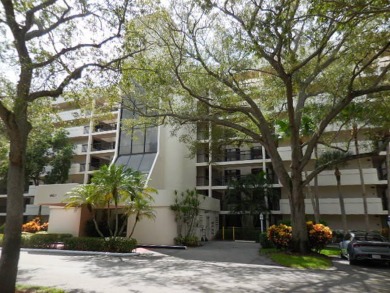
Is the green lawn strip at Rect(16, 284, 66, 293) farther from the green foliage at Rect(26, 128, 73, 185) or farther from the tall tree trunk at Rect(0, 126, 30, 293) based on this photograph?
the green foliage at Rect(26, 128, 73, 185)

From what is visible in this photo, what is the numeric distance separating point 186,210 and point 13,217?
58.0 ft

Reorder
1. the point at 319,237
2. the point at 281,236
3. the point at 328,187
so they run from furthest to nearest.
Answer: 1. the point at 328,187
2. the point at 281,236
3. the point at 319,237

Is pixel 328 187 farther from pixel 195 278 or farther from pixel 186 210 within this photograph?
pixel 195 278

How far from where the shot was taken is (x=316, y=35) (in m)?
12.4

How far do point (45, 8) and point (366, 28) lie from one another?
12.2 metres

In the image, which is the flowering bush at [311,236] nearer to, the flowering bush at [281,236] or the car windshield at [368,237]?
the flowering bush at [281,236]

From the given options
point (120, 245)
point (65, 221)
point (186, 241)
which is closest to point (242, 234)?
point (186, 241)

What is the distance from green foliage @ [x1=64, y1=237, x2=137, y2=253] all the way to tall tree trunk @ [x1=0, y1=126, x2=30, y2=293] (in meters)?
12.2

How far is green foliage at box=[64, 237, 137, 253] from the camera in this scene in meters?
19.6

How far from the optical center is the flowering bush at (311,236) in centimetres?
1844

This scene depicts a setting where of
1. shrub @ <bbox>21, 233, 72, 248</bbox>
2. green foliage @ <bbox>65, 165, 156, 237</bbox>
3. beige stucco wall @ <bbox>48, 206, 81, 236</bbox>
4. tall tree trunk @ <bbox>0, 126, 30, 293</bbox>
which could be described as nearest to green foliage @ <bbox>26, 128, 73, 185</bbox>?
beige stucco wall @ <bbox>48, 206, 81, 236</bbox>

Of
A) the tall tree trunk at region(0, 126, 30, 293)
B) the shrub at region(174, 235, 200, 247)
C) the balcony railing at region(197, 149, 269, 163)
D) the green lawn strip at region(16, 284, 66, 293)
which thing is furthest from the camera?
the balcony railing at region(197, 149, 269, 163)

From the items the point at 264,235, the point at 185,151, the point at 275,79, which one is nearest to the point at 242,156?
the point at 185,151

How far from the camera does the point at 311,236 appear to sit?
1861 centimetres
